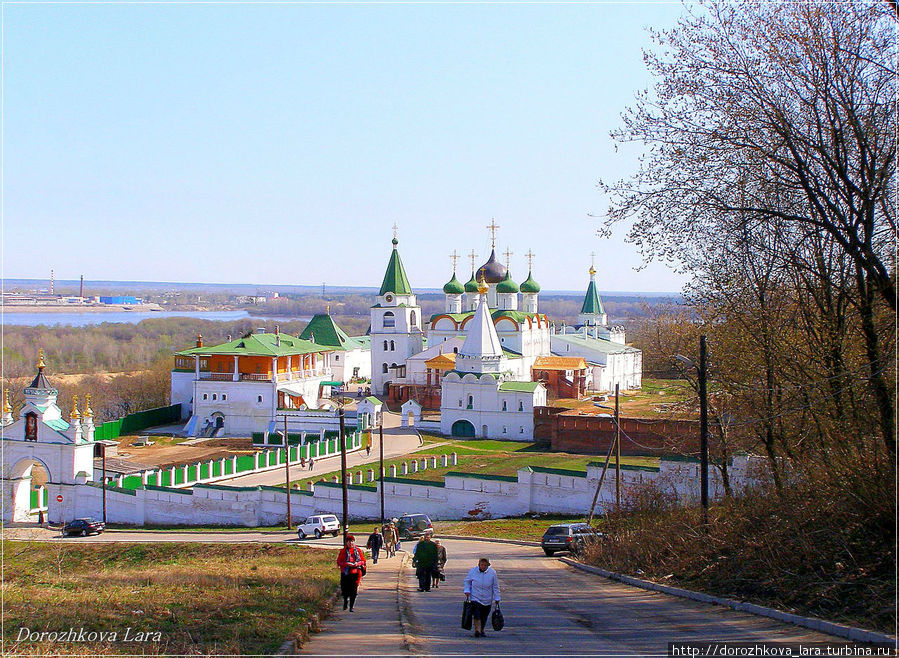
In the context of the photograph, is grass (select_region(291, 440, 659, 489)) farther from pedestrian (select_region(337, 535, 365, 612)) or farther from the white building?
pedestrian (select_region(337, 535, 365, 612))

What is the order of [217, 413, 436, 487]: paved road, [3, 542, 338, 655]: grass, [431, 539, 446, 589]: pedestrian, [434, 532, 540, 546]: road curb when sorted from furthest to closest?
[217, 413, 436, 487]: paved road < [434, 532, 540, 546]: road curb < [431, 539, 446, 589]: pedestrian < [3, 542, 338, 655]: grass

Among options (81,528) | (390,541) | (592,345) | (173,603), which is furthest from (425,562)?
(592,345)

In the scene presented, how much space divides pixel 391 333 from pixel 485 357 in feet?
37.7

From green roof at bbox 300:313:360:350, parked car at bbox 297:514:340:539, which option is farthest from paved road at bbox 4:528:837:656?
green roof at bbox 300:313:360:350

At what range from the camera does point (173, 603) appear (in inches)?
383

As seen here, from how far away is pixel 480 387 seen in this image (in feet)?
130

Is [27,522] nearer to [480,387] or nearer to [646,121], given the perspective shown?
[480,387]

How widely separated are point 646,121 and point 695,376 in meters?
7.19

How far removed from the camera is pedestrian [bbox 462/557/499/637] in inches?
340

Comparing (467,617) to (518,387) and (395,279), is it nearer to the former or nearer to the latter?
(518,387)

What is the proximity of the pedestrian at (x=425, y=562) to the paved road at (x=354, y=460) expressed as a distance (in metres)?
18.0

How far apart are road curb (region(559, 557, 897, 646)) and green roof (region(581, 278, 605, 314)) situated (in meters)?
55.3

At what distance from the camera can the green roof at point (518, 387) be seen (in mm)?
39000

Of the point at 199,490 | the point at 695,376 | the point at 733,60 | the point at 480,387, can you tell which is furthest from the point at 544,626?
the point at 480,387
